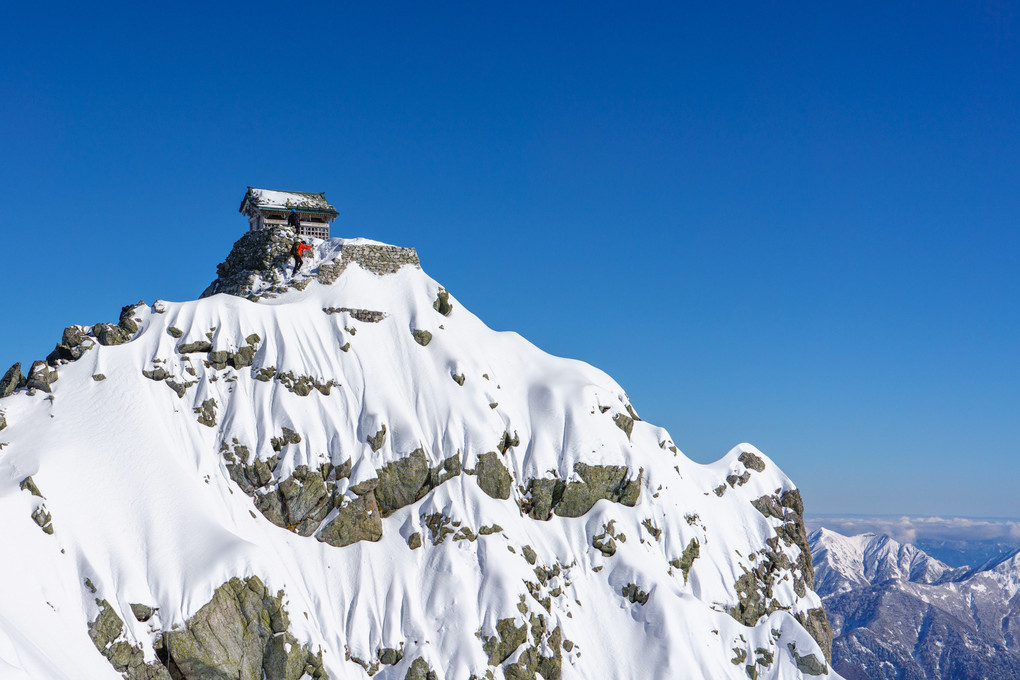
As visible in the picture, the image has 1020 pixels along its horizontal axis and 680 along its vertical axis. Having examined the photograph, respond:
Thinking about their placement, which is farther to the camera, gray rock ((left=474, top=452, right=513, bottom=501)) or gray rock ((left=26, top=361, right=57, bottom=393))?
gray rock ((left=474, top=452, right=513, bottom=501))

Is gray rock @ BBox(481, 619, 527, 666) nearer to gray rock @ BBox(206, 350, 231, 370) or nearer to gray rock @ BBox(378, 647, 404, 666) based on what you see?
gray rock @ BBox(378, 647, 404, 666)

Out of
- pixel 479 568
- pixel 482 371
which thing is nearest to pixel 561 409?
pixel 482 371

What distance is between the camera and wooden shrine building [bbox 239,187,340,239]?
3142 inches

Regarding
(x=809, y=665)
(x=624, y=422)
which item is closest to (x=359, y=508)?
(x=624, y=422)

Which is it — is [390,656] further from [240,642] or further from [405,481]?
[405,481]

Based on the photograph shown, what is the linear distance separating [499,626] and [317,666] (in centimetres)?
1421

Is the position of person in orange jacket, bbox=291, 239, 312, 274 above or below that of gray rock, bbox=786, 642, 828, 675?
above

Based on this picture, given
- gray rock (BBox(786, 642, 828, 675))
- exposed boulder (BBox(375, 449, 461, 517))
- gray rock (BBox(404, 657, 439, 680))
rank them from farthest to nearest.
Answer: gray rock (BBox(786, 642, 828, 675)), exposed boulder (BBox(375, 449, 461, 517)), gray rock (BBox(404, 657, 439, 680))

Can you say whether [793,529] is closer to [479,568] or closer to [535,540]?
[535,540]

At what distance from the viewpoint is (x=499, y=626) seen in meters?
57.8

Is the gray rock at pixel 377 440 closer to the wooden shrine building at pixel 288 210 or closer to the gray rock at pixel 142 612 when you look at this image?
the gray rock at pixel 142 612

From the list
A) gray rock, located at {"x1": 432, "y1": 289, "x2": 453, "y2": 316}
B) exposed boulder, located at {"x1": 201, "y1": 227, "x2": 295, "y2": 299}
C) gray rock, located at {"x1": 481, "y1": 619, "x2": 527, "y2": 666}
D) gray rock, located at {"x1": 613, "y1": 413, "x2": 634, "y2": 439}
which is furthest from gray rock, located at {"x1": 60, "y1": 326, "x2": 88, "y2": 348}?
gray rock, located at {"x1": 613, "y1": 413, "x2": 634, "y2": 439}

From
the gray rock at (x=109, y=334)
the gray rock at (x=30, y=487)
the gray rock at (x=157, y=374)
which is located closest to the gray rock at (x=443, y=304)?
the gray rock at (x=157, y=374)

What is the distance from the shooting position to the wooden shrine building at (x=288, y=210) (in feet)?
262
